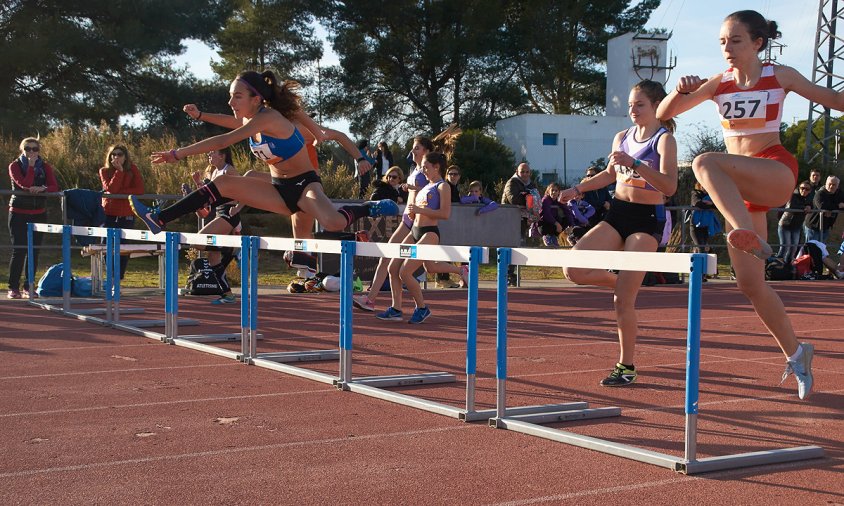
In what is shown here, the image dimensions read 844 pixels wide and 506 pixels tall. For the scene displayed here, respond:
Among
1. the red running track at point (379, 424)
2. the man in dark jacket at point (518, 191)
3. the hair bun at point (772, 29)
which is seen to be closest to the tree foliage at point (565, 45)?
the man in dark jacket at point (518, 191)

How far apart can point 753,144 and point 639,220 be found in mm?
1033

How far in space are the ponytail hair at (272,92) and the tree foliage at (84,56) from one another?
75.7 feet

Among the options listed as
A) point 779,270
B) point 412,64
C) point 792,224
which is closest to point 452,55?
point 412,64

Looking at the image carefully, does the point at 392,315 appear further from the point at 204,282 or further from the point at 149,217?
the point at 204,282

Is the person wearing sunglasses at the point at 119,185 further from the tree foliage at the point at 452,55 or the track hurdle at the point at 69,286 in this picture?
the tree foliage at the point at 452,55

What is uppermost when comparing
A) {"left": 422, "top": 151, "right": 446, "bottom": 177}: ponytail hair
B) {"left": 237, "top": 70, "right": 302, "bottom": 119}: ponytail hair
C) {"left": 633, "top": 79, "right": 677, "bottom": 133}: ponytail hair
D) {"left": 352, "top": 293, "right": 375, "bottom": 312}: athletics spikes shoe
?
{"left": 237, "top": 70, "right": 302, "bottom": 119}: ponytail hair

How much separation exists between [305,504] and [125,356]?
4594 millimetres

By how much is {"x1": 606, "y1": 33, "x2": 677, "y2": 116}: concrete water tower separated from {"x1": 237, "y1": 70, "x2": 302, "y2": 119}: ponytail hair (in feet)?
127

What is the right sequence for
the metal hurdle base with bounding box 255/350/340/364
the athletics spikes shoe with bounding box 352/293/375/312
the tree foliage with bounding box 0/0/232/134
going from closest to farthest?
1. the metal hurdle base with bounding box 255/350/340/364
2. the athletics spikes shoe with bounding box 352/293/375/312
3. the tree foliage with bounding box 0/0/232/134

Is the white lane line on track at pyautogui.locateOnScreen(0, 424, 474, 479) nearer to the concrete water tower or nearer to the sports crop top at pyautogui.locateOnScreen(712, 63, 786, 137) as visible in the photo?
the sports crop top at pyautogui.locateOnScreen(712, 63, 786, 137)

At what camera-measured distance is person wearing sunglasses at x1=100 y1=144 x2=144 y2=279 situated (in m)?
13.2

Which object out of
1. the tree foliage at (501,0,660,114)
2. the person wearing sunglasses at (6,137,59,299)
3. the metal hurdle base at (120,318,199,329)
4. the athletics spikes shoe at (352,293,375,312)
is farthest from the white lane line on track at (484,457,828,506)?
the tree foliage at (501,0,660,114)

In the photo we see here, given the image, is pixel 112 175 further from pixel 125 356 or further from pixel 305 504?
pixel 305 504

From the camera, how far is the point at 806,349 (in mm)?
5613
